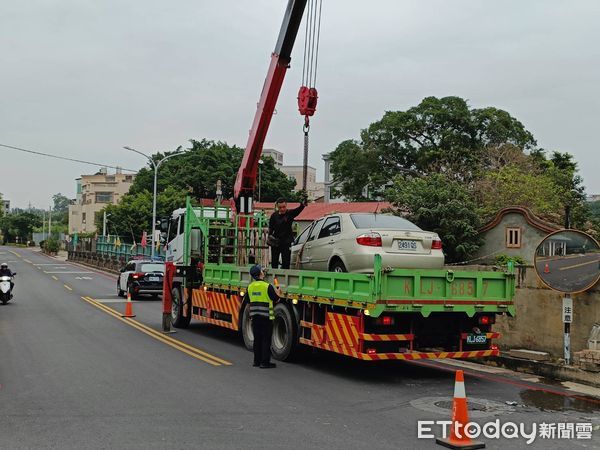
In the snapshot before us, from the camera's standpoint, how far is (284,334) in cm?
1148

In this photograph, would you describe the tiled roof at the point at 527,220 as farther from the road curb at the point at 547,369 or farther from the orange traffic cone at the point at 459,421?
the orange traffic cone at the point at 459,421

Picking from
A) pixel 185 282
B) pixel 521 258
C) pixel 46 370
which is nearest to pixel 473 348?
pixel 46 370

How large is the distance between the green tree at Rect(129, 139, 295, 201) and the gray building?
33.1 metres

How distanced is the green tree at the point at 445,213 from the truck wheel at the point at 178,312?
15.8 metres

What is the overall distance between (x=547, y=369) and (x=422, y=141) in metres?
46.2

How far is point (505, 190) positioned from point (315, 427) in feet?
96.2

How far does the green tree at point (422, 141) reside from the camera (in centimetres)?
5206

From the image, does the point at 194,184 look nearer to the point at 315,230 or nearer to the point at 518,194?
the point at 518,194

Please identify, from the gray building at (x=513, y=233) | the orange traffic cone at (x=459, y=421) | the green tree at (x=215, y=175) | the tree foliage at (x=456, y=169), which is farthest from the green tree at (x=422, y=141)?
the orange traffic cone at (x=459, y=421)

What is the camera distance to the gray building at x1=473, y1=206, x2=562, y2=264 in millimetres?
28797

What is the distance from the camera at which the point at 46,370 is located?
10195 mm

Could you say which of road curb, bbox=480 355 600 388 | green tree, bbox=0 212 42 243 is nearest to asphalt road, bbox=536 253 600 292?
road curb, bbox=480 355 600 388

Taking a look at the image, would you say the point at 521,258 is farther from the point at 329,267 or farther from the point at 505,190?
the point at 329,267

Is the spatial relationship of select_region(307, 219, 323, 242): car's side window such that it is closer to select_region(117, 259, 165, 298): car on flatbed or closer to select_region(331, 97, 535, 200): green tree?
select_region(117, 259, 165, 298): car on flatbed
